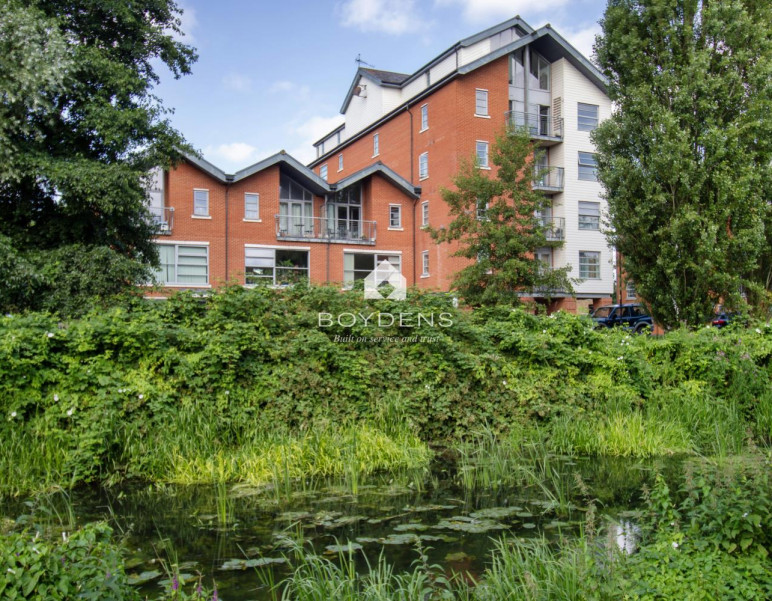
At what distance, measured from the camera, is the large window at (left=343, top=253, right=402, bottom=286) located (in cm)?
3300

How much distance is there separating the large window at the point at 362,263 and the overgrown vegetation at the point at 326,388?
23.1 metres

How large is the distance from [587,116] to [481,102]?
7.53 meters

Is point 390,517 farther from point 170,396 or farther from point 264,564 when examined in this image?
point 170,396

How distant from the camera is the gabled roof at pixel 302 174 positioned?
29688mm

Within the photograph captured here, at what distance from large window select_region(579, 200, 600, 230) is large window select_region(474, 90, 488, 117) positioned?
26.3ft

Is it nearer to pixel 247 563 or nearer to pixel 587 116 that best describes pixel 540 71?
pixel 587 116

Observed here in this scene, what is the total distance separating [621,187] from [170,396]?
13.3 meters

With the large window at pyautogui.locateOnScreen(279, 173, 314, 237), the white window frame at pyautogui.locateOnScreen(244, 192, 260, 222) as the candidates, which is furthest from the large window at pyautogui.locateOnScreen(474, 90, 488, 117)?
the white window frame at pyautogui.locateOnScreen(244, 192, 260, 222)

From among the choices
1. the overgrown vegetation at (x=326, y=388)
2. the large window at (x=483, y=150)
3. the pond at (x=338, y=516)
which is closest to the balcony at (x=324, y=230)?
the large window at (x=483, y=150)

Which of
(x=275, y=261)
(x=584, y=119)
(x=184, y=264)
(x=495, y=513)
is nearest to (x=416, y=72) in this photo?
(x=584, y=119)

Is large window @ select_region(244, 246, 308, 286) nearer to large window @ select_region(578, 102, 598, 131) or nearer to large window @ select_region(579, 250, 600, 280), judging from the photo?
large window @ select_region(579, 250, 600, 280)

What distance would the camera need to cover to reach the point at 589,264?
36.0 m

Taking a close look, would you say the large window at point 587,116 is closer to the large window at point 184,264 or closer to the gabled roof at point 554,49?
the gabled roof at point 554,49

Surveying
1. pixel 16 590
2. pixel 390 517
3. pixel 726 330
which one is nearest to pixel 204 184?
pixel 726 330
